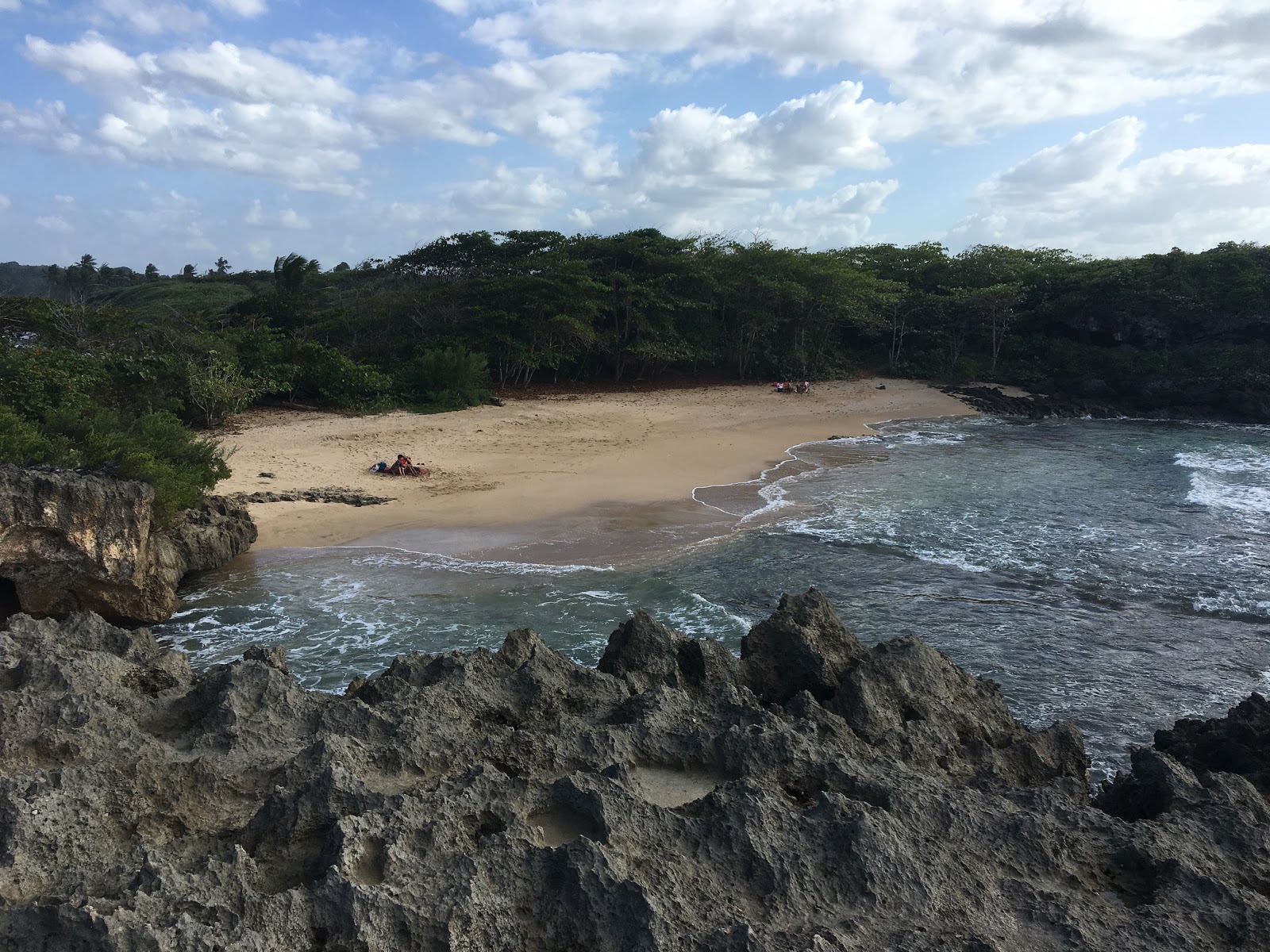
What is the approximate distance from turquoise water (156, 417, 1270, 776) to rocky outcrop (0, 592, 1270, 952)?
2.61 m

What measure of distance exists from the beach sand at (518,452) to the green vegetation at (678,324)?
1.76 metres

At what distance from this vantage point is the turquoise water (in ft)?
30.2

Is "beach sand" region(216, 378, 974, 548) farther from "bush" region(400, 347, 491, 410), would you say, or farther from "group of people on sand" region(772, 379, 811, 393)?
"group of people on sand" region(772, 379, 811, 393)

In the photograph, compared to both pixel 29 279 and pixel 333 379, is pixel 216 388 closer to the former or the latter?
pixel 333 379

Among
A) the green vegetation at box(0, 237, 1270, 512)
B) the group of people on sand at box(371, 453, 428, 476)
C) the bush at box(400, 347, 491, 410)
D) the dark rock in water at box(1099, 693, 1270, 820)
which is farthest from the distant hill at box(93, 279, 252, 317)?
the dark rock in water at box(1099, 693, 1270, 820)

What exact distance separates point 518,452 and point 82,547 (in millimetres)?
10935

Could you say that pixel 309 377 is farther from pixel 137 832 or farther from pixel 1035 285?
pixel 1035 285

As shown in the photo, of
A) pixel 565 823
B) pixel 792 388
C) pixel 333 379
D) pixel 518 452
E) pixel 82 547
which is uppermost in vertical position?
pixel 333 379

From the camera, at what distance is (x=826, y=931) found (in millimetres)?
3750

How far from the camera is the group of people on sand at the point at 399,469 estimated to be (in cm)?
1714

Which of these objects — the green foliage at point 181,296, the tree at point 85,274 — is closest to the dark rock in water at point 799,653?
the green foliage at point 181,296

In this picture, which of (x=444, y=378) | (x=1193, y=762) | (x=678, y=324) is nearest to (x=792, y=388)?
(x=678, y=324)

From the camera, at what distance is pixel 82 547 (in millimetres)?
9703

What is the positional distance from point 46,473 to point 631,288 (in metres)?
22.2
